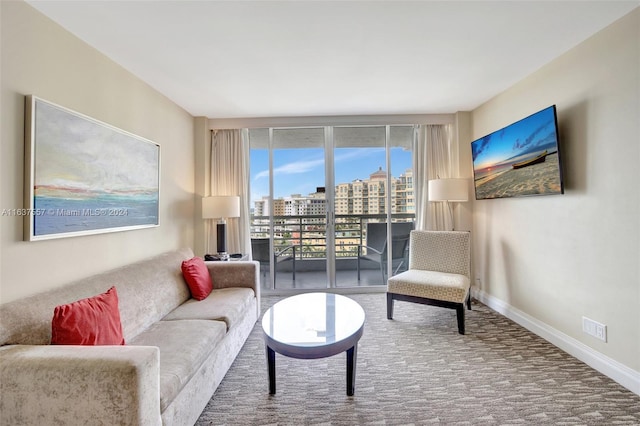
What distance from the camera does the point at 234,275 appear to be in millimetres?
2682

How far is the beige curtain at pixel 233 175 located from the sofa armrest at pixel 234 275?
0.93 meters

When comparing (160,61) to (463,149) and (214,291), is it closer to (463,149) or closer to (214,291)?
(214,291)

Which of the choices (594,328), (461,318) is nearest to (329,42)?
(461,318)

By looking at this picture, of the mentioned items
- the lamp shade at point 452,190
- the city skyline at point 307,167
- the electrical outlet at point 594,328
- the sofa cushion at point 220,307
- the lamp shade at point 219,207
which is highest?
the city skyline at point 307,167

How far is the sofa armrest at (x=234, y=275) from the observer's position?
266 cm

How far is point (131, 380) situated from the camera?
3.45 ft

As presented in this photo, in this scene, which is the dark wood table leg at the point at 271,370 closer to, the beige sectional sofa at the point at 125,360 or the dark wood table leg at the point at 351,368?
the beige sectional sofa at the point at 125,360

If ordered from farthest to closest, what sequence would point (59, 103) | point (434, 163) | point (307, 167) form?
1. point (307, 167)
2. point (434, 163)
3. point (59, 103)

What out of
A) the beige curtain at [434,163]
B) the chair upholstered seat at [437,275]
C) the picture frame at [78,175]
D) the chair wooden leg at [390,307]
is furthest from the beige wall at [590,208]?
the picture frame at [78,175]

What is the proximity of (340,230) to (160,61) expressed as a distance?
8.86ft

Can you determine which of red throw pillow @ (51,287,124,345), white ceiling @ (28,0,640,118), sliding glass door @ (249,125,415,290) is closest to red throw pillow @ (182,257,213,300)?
red throw pillow @ (51,287,124,345)

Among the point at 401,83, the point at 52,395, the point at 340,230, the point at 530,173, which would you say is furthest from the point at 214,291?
the point at 530,173

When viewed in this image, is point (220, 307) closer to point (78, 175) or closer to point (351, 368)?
point (351, 368)

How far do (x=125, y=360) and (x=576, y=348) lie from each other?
301 cm
